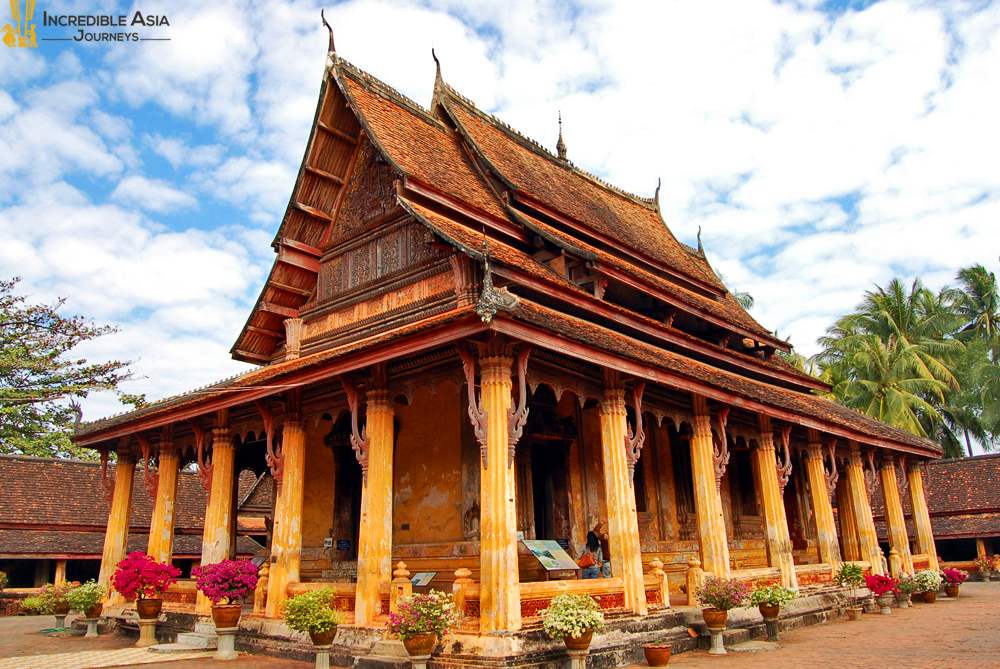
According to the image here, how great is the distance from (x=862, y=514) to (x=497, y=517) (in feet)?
40.3

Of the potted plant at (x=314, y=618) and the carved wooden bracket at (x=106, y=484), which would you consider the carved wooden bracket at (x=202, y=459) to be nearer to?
the carved wooden bracket at (x=106, y=484)

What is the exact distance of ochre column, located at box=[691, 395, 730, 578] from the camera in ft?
41.2

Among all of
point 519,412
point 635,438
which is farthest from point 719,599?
point 519,412

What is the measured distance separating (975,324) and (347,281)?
43.1m

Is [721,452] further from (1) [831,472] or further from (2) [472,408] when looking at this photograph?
(2) [472,408]

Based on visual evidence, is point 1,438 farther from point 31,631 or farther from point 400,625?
point 400,625

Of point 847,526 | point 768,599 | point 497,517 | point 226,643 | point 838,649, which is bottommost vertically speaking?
A: point 838,649

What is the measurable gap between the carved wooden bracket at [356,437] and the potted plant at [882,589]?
10.9m

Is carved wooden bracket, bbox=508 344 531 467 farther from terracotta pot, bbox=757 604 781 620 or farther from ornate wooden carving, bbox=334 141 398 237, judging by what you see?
terracotta pot, bbox=757 604 781 620

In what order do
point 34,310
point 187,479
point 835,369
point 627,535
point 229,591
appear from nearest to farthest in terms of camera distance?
point 627,535, point 229,591, point 187,479, point 34,310, point 835,369

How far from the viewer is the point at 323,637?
9688 mm

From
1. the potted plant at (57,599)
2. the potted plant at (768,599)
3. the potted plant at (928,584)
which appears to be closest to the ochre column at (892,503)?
A: the potted plant at (928,584)

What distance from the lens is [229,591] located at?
11.3 meters

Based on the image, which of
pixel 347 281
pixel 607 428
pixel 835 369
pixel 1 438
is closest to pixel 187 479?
pixel 1 438
